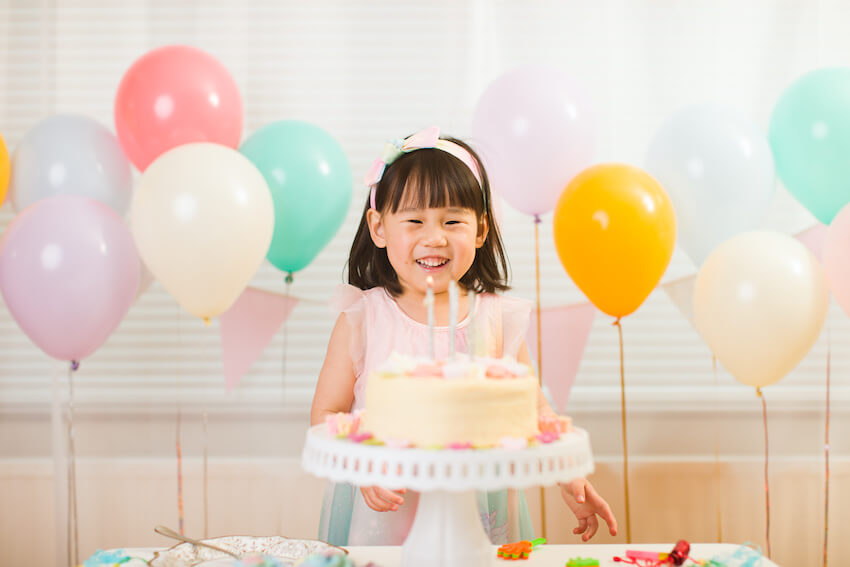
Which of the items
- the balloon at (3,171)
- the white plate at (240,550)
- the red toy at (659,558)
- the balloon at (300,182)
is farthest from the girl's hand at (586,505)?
the balloon at (3,171)

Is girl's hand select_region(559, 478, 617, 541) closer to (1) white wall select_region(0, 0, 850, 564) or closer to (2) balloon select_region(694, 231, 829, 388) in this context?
(2) balloon select_region(694, 231, 829, 388)

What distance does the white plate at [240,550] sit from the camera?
1.15 meters

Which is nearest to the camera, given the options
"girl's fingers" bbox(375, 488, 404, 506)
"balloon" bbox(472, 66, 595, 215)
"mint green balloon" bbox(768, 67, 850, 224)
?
"girl's fingers" bbox(375, 488, 404, 506)

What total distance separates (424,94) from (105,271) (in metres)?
1.12

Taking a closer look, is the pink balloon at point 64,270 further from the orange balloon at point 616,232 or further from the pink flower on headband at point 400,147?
the orange balloon at point 616,232

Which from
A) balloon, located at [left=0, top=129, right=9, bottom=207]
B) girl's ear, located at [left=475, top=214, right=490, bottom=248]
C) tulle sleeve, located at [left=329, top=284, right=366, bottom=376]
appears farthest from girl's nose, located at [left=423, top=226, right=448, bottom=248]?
balloon, located at [left=0, top=129, right=9, bottom=207]

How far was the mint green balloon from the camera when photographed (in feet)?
5.93

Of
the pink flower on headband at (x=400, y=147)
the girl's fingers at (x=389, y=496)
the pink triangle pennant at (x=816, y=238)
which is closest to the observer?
the girl's fingers at (x=389, y=496)

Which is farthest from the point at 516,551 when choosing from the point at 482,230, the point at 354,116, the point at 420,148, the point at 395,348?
the point at 354,116

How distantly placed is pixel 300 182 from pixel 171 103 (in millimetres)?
352

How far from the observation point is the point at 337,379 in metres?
1.71

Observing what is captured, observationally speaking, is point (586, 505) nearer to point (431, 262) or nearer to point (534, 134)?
point (431, 262)

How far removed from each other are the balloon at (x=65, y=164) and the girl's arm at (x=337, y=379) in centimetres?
69

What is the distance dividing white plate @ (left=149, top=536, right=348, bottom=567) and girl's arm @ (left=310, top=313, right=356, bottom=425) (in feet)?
1.50
